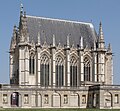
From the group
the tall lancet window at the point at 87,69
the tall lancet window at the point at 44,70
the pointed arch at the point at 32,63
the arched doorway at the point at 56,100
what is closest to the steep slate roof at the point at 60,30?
the pointed arch at the point at 32,63

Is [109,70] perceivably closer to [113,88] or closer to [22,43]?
[113,88]

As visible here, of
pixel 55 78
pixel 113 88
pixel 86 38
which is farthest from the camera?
pixel 86 38

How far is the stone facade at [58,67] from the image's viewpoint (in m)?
91.9

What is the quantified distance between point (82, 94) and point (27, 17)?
72.3 feet

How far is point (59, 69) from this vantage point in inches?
3999

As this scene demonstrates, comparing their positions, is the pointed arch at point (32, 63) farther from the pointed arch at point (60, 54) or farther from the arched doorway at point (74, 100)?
the arched doorway at point (74, 100)

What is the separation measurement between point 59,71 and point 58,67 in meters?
0.96

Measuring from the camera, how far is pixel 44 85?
98125 millimetres

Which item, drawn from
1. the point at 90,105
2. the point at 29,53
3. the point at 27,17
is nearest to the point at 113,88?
the point at 90,105

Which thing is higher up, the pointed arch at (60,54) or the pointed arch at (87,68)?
the pointed arch at (60,54)

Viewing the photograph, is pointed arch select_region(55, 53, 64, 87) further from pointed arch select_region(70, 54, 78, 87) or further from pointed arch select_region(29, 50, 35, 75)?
pointed arch select_region(29, 50, 35, 75)

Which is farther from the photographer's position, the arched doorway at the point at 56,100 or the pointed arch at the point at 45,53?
the pointed arch at the point at 45,53

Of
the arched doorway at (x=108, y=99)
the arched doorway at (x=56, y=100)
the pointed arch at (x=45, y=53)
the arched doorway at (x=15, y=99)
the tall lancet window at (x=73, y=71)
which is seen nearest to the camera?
the arched doorway at (x=15, y=99)

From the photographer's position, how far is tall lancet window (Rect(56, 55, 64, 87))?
331 feet
